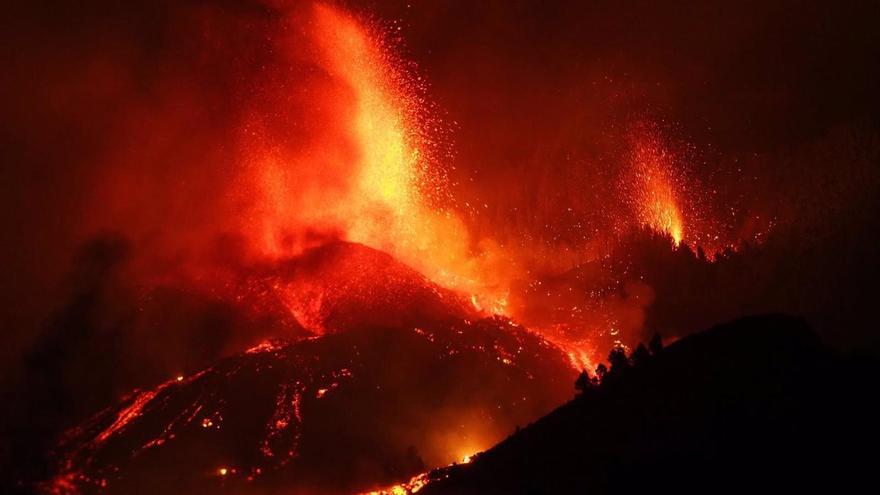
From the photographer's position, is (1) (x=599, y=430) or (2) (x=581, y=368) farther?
(2) (x=581, y=368)

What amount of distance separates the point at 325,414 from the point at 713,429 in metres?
42.7

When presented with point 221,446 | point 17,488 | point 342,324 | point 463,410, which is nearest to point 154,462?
point 221,446

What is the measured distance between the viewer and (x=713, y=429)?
34.1m

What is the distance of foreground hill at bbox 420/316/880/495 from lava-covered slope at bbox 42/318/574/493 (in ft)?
53.4

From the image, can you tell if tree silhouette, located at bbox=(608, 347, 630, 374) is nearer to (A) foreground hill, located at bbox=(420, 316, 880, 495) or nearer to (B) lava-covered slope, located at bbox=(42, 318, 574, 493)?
(A) foreground hill, located at bbox=(420, 316, 880, 495)

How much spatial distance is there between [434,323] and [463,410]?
20.2 meters

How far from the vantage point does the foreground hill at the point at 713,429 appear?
2845 centimetres

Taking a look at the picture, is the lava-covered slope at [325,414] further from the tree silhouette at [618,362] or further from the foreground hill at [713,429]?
the foreground hill at [713,429]

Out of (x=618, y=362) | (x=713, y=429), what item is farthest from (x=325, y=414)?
(x=713, y=429)

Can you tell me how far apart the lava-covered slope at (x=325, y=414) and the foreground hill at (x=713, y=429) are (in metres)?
16.3

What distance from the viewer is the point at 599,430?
134 feet

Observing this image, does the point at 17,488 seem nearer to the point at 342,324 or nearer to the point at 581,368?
the point at 342,324

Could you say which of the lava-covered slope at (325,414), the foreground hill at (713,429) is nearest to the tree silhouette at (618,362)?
the foreground hill at (713,429)

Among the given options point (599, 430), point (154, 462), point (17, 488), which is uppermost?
point (154, 462)
